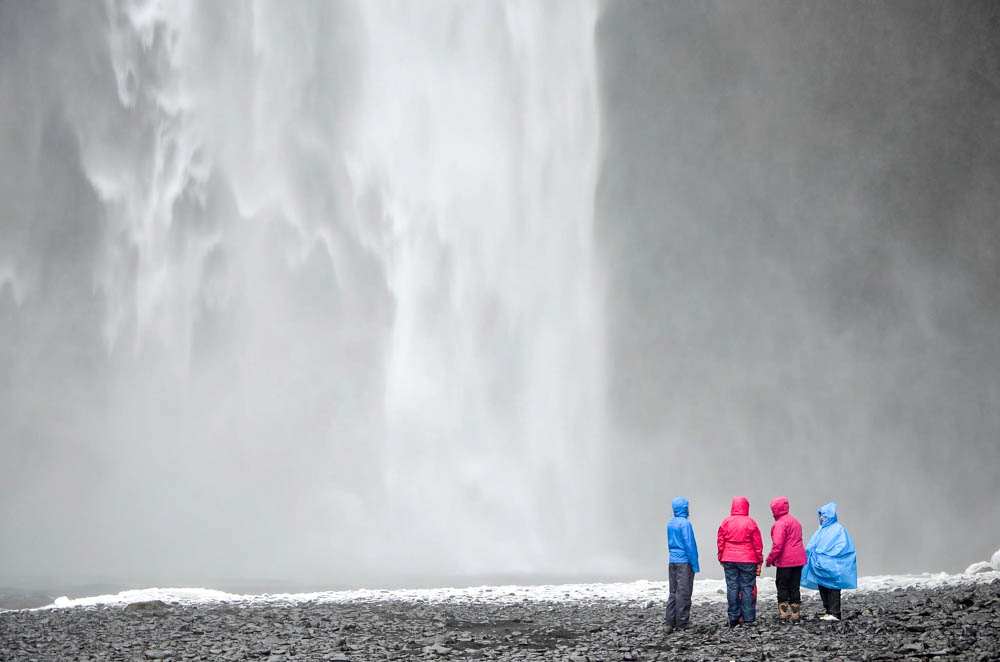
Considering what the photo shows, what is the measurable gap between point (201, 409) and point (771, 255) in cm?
4151

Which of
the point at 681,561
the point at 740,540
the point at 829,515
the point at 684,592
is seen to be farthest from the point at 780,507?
the point at 684,592

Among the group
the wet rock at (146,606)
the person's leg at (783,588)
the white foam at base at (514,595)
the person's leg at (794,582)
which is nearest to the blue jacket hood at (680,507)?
the person's leg at (783,588)

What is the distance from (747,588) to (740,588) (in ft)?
0.34

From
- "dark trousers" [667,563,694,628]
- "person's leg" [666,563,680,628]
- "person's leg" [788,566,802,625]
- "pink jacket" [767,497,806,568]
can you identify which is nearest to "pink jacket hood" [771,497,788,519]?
"pink jacket" [767,497,806,568]

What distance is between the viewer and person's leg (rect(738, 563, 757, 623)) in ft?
42.0

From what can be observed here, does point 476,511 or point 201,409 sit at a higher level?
point 201,409

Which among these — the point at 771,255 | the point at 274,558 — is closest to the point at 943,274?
the point at 771,255

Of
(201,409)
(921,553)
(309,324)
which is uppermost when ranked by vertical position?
(309,324)

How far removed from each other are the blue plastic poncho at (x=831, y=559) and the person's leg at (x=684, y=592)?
1.71 meters

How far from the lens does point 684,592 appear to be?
13203 mm

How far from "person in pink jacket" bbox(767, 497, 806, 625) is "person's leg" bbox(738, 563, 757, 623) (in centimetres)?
30

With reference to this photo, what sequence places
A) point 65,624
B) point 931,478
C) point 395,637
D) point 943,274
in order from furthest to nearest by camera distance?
point 943,274, point 931,478, point 65,624, point 395,637

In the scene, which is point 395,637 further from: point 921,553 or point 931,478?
point 931,478

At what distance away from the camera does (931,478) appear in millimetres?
57375
